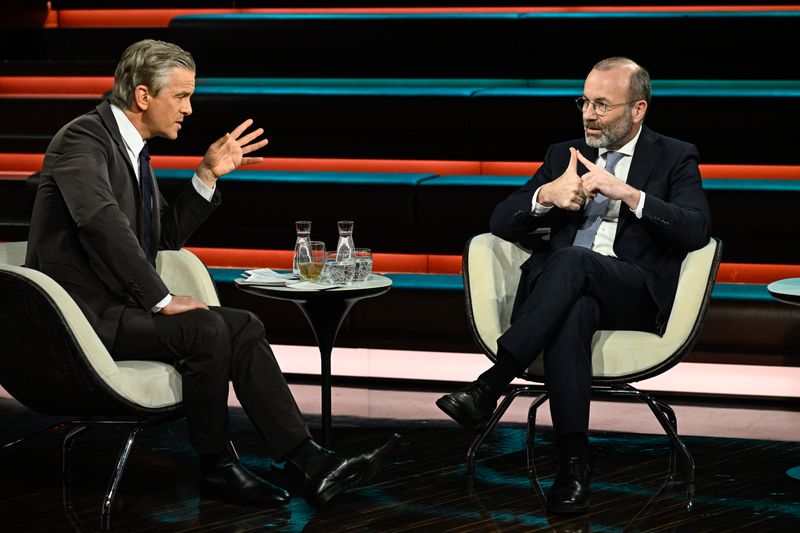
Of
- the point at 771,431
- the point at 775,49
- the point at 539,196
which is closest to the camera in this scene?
the point at 539,196

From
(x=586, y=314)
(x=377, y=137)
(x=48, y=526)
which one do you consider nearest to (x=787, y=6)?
(x=377, y=137)

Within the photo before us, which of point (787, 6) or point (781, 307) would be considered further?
point (787, 6)

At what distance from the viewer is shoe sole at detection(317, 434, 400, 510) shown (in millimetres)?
3188

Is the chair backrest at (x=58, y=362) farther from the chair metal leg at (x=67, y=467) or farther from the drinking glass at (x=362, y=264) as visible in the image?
the drinking glass at (x=362, y=264)

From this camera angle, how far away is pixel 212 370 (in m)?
3.22

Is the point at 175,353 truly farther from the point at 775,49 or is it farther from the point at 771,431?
the point at 775,49

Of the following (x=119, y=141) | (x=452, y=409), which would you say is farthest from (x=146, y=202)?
(x=452, y=409)

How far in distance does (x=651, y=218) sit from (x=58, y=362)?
68.6 inches

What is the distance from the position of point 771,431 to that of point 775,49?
253 cm

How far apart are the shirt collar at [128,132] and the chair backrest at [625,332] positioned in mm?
1069

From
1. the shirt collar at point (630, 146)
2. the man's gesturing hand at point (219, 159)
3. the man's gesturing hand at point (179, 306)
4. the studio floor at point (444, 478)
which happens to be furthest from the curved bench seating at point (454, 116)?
the man's gesturing hand at point (179, 306)

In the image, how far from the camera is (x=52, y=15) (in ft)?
23.9

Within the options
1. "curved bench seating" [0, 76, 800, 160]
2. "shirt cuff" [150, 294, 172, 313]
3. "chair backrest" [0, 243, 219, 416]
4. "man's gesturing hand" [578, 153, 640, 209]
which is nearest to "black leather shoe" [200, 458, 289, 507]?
"chair backrest" [0, 243, 219, 416]

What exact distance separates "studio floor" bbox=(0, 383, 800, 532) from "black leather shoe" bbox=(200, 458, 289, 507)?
3cm
